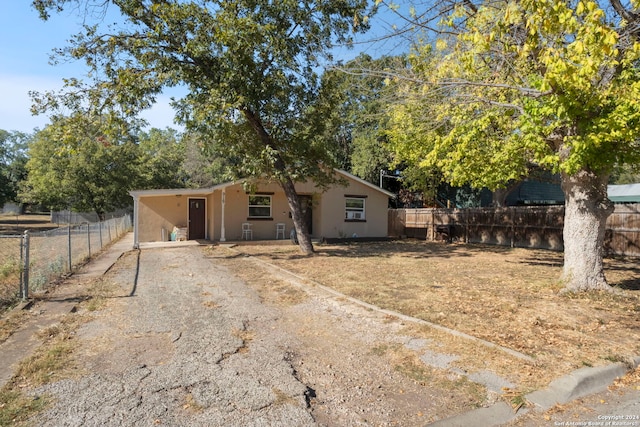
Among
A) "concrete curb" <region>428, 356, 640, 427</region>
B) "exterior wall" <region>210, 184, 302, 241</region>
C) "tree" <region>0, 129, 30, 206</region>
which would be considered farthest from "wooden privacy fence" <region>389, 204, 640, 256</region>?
"tree" <region>0, 129, 30, 206</region>

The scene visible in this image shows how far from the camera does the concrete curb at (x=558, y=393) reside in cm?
334

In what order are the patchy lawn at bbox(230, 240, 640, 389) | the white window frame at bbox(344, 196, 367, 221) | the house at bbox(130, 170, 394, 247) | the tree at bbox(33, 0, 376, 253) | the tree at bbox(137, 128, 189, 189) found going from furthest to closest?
1. the tree at bbox(137, 128, 189, 189)
2. the white window frame at bbox(344, 196, 367, 221)
3. the house at bbox(130, 170, 394, 247)
4. the tree at bbox(33, 0, 376, 253)
5. the patchy lawn at bbox(230, 240, 640, 389)

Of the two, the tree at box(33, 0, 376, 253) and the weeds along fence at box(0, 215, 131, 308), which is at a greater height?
the tree at box(33, 0, 376, 253)

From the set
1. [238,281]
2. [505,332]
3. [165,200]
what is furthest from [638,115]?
[165,200]

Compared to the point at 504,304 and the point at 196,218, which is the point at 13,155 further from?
the point at 504,304

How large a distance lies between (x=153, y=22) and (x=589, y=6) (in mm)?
11486

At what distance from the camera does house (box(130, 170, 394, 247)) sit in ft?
59.9

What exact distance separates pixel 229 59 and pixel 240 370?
9473 mm

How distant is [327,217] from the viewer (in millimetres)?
20266

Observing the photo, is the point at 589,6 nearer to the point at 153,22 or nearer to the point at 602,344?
the point at 602,344

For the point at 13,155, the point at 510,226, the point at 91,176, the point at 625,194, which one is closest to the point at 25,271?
the point at 510,226

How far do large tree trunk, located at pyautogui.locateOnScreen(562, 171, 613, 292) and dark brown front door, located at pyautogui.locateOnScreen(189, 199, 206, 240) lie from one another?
15975 millimetres

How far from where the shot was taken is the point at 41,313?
6254mm

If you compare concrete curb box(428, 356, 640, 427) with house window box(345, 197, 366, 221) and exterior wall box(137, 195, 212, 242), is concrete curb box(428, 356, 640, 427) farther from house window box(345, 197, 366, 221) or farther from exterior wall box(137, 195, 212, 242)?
exterior wall box(137, 195, 212, 242)
